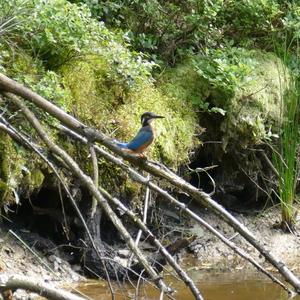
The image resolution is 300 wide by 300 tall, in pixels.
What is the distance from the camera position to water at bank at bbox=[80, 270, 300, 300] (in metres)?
4.98

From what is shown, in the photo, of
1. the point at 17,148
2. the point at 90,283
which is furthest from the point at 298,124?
the point at 17,148

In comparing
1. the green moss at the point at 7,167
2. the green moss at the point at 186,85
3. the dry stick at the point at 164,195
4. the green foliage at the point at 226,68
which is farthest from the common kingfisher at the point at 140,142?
the green moss at the point at 186,85

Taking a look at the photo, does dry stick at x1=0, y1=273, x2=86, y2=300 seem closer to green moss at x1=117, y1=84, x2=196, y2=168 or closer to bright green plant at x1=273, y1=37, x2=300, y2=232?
green moss at x1=117, y1=84, x2=196, y2=168

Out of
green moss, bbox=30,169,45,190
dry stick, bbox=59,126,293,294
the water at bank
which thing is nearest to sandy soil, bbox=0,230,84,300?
the water at bank

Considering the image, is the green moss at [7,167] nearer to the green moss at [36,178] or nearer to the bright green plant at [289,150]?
the green moss at [36,178]

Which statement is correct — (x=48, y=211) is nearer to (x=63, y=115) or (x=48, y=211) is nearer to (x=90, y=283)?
(x=90, y=283)

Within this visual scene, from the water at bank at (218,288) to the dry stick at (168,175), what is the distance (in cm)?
198

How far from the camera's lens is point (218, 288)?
17.6 ft

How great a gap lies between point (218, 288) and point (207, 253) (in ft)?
3.36

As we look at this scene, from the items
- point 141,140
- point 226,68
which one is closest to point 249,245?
point 226,68

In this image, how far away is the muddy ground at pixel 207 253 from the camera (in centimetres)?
511

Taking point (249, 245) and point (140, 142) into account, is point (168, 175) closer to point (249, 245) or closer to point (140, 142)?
point (140, 142)

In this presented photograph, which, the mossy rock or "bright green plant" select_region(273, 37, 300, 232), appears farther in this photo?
"bright green plant" select_region(273, 37, 300, 232)

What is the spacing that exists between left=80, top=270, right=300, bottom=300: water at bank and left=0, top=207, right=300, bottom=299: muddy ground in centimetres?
22
